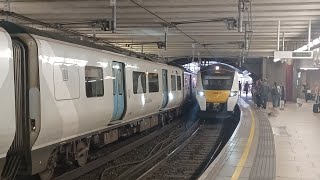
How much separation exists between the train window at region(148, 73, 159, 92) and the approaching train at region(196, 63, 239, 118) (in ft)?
16.1

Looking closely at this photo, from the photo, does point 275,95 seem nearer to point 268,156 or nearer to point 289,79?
point 289,79

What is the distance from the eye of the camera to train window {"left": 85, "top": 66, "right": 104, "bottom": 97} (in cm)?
839

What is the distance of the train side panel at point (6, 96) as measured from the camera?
5.46m

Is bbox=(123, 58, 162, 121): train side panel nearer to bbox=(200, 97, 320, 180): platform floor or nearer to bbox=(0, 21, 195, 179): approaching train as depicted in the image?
bbox=(0, 21, 195, 179): approaching train

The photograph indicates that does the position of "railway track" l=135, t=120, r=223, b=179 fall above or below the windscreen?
below

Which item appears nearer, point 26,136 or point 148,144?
point 26,136

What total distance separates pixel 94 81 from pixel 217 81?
1092 cm

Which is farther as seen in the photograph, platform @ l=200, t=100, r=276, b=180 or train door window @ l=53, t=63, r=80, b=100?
train door window @ l=53, t=63, r=80, b=100

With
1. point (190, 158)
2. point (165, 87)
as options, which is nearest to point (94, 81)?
point (190, 158)

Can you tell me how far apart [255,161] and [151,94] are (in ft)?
20.3

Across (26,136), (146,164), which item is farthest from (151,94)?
(26,136)

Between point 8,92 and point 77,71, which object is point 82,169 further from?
point 8,92

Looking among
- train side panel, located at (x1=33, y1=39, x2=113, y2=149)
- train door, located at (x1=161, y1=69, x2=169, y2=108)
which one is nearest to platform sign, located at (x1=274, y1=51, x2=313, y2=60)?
train door, located at (x1=161, y1=69, x2=169, y2=108)

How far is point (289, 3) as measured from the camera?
13500mm
